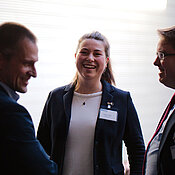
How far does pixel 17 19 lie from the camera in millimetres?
2072

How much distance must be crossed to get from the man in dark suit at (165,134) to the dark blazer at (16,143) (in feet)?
2.12

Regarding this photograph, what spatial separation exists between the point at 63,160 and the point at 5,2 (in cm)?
162

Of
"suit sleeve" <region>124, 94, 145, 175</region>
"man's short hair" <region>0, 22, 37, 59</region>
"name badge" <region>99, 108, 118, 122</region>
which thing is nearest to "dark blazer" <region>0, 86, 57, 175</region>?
"man's short hair" <region>0, 22, 37, 59</region>

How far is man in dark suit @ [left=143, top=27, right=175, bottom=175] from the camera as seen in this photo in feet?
3.56

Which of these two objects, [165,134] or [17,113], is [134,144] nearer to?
[165,134]

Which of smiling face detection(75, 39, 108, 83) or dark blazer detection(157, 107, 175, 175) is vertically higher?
smiling face detection(75, 39, 108, 83)

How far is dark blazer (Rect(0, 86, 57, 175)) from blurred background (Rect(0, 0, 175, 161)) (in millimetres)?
1281

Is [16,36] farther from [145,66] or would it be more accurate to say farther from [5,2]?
[145,66]

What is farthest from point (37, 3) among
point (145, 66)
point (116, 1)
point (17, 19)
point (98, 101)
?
point (145, 66)

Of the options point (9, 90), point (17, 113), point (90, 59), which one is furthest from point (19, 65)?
point (90, 59)

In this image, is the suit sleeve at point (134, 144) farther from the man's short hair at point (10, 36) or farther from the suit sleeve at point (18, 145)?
the man's short hair at point (10, 36)

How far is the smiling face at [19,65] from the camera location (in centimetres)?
98

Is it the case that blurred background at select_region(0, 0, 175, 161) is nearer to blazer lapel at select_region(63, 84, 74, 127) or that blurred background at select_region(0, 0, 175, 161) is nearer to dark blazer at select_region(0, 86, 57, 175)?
blazer lapel at select_region(63, 84, 74, 127)

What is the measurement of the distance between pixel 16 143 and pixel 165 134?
2.56ft
